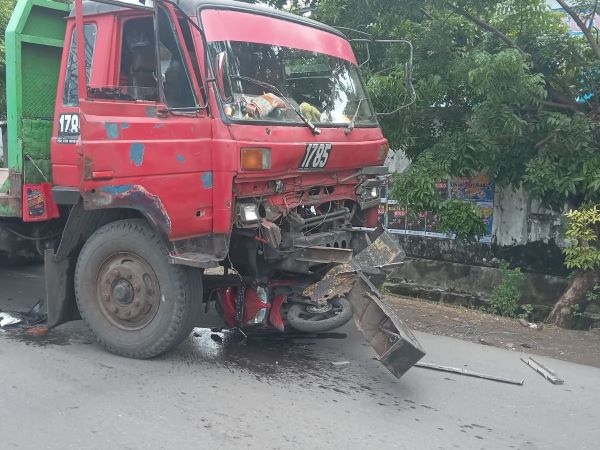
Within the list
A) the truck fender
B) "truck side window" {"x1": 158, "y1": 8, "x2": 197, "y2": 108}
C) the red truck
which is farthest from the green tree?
the truck fender

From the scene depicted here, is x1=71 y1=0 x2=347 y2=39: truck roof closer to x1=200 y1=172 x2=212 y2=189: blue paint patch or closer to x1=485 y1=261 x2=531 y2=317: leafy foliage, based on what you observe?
x1=200 y1=172 x2=212 y2=189: blue paint patch

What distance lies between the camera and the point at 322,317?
4352mm

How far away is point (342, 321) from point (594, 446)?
175cm

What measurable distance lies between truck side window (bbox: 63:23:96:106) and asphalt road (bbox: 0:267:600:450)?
1.92 metres

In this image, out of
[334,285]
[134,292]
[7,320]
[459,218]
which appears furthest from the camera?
[459,218]

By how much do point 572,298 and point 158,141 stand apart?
483 centimetres

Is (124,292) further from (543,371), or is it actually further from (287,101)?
(543,371)

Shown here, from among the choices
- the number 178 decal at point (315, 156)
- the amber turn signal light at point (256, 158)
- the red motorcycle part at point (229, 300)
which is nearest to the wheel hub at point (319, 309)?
the red motorcycle part at point (229, 300)

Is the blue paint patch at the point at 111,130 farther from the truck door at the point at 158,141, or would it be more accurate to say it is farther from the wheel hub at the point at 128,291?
the wheel hub at the point at 128,291

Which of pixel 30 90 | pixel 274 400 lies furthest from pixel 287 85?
pixel 274 400

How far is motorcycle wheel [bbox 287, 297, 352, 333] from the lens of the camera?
4340 mm

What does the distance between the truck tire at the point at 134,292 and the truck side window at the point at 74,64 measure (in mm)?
1013

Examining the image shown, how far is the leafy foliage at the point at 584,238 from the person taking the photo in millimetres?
6059

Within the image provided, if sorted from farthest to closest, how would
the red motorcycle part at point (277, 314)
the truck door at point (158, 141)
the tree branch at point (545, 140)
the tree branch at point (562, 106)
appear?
the tree branch at point (562, 106), the tree branch at point (545, 140), the red motorcycle part at point (277, 314), the truck door at point (158, 141)
